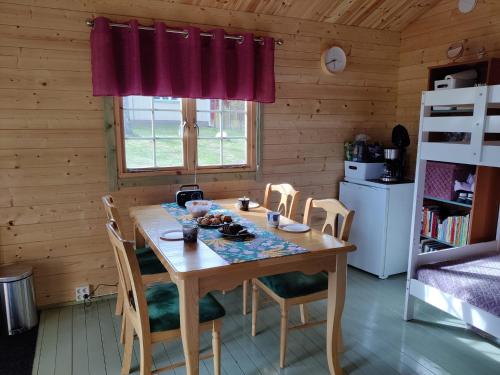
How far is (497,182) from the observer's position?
281 cm

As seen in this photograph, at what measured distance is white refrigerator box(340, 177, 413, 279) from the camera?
3.20 metres

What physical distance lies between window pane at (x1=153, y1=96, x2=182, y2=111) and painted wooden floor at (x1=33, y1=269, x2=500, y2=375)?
59.9 inches

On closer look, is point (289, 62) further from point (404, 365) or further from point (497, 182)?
point (404, 365)

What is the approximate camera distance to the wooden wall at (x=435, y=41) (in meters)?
2.92

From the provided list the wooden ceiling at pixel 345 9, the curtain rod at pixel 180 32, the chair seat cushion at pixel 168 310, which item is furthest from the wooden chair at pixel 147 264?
the wooden ceiling at pixel 345 9

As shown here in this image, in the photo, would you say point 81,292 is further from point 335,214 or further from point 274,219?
point 335,214

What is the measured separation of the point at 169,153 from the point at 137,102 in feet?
1.46

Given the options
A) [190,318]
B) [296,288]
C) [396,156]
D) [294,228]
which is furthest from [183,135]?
[396,156]

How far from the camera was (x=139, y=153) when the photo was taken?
113 inches

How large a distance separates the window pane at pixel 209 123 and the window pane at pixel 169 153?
21cm

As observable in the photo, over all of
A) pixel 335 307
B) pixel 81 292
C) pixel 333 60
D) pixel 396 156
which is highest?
pixel 333 60

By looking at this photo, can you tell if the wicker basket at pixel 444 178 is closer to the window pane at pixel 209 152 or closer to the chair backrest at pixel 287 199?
the chair backrest at pixel 287 199

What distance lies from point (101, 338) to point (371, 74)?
10.2ft

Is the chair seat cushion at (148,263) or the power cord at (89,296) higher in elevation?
the chair seat cushion at (148,263)
